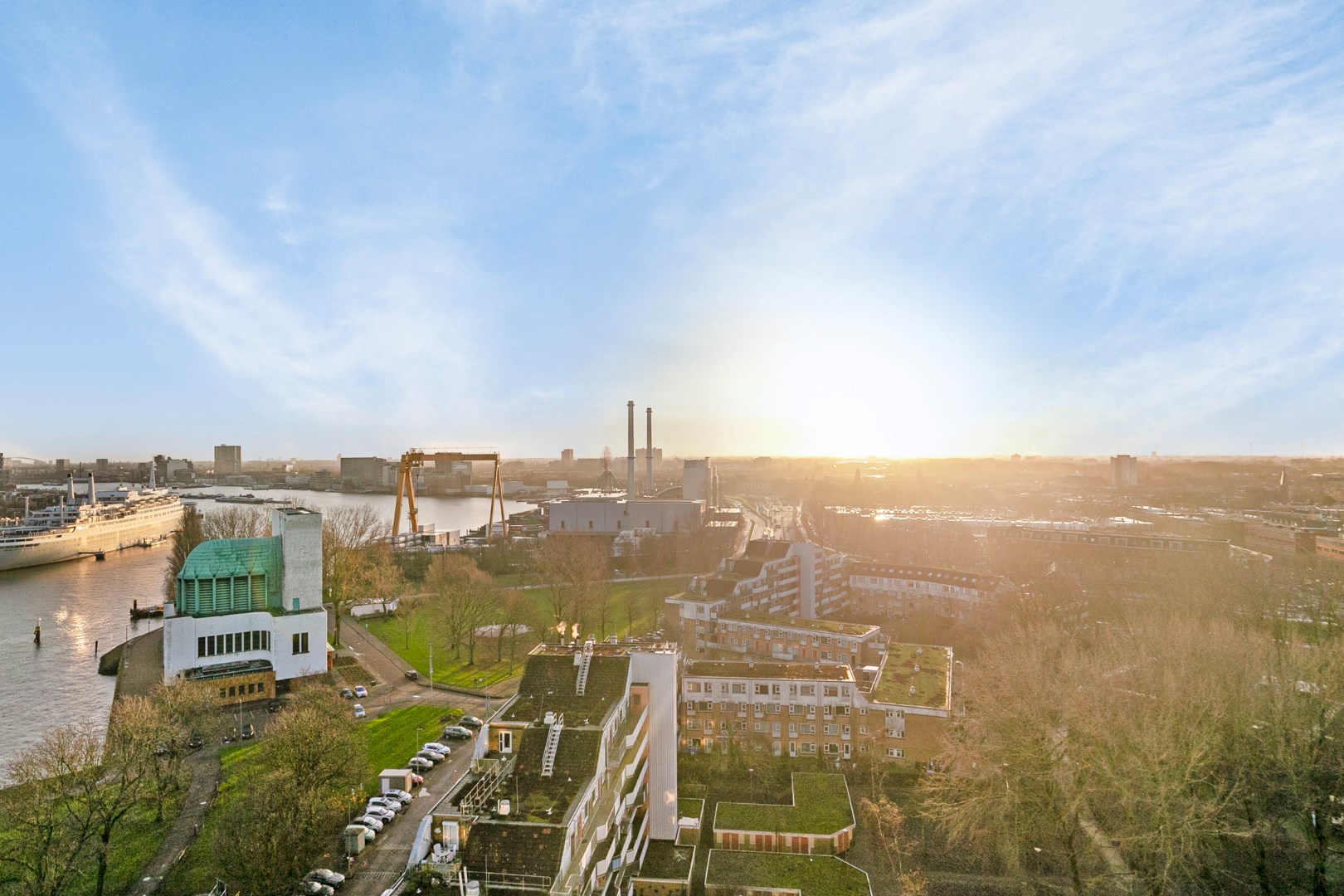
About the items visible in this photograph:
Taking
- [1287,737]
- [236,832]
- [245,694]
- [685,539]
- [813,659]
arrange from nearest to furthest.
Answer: [236,832]
[1287,737]
[245,694]
[813,659]
[685,539]

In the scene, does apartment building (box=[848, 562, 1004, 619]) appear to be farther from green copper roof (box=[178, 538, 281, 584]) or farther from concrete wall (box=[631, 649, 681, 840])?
green copper roof (box=[178, 538, 281, 584])

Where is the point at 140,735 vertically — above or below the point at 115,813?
above

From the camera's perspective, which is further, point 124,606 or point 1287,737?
point 124,606

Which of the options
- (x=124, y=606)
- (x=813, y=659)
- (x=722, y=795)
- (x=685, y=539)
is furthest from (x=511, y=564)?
(x=722, y=795)

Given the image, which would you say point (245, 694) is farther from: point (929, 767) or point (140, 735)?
point (929, 767)

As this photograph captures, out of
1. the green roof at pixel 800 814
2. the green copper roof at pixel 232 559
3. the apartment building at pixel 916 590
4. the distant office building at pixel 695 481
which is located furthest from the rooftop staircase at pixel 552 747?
the distant office building at pixel 695 481

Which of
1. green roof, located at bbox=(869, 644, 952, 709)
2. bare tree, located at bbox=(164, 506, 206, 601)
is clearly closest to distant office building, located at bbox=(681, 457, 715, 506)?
bare tree, located at bbox=(164, 506, 206, 601)

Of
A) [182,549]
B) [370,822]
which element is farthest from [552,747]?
[182,549]
